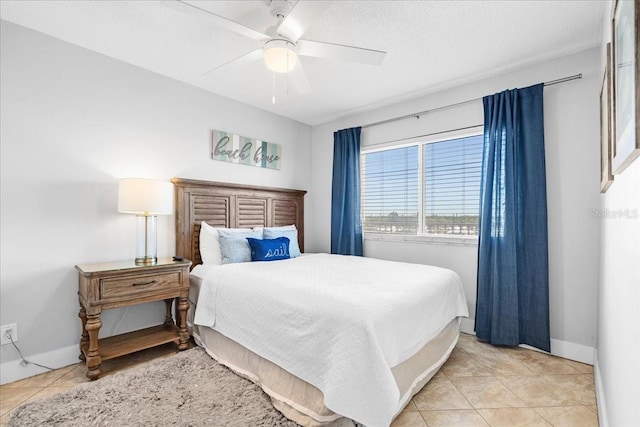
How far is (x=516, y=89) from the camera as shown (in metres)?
2.79

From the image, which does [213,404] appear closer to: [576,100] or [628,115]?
[628,115]

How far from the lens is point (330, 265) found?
9.37ft

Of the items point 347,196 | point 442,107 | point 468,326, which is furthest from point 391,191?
point 468,326

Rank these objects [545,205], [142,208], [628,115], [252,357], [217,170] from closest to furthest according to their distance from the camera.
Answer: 1. [628,115]
2. [252,357]
3. [142,208]
4. [545,205]
5. [217,170]

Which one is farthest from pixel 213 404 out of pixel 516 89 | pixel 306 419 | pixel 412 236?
pixel 516 89

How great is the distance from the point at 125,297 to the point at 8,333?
2.61 feet

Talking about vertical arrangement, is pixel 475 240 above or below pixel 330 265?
above

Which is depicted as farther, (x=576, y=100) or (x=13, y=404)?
(x=576, y=100)

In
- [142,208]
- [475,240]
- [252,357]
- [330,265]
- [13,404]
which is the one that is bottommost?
[13,404]

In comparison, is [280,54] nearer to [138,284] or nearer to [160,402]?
[138,284]

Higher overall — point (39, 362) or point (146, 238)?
point (146, 238)

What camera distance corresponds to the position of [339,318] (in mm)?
1650

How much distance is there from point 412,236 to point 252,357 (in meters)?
2.21

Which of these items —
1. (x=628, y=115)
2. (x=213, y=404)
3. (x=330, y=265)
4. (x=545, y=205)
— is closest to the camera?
(x=628, y=115)
